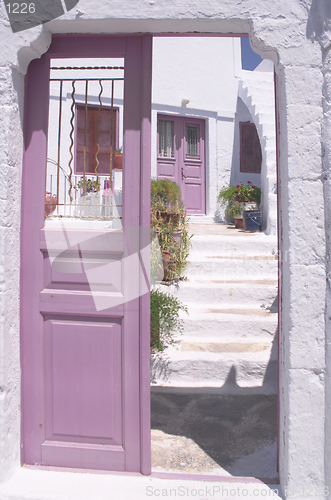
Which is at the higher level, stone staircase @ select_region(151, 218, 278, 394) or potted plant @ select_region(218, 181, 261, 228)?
potted plant @ select_region(218, 181, 261, 228)

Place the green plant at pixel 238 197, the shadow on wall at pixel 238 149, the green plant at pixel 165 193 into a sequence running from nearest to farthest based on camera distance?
the green plant at pixel 165 193, the green plant at pixel 238 197, the shadow on wall at pixel 238 149

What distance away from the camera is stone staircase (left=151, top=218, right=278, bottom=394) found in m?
3.89

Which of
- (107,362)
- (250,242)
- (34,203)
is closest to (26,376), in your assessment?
(107,362)

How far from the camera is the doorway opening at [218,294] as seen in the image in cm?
296

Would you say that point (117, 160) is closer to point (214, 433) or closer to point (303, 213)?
point (214, 433)

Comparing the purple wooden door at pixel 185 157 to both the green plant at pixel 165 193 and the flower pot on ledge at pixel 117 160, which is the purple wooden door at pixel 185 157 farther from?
the flower pot on ledge at pixel 117 160

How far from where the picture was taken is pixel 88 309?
89.9 inches

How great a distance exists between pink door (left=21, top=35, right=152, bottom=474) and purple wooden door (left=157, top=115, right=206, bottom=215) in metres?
6.10

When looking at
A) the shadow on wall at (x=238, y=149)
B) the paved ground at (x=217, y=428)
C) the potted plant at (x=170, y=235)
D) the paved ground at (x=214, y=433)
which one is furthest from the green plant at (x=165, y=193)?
the paved ground at (x=214, y=433)

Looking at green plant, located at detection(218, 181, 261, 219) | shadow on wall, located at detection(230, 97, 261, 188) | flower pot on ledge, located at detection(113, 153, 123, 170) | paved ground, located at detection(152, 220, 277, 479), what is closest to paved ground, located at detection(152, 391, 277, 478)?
paved ground, located at detection(152, 220, 277, 479)

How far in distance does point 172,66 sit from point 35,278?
7.17m

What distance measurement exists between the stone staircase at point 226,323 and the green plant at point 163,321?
104 mm

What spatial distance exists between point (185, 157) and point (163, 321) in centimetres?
526

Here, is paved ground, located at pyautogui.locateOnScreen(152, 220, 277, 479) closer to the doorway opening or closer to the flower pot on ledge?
the doorway opening
